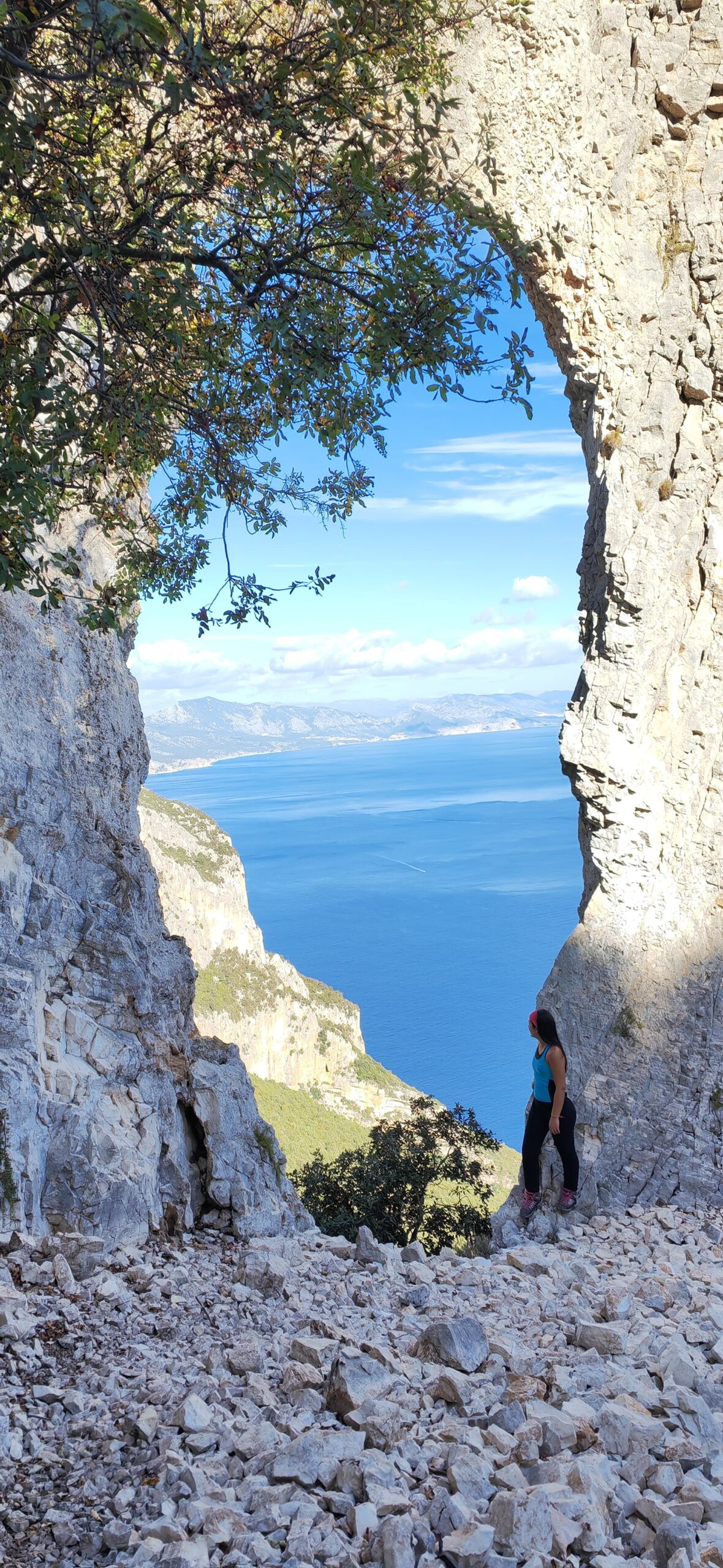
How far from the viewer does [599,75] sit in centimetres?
845

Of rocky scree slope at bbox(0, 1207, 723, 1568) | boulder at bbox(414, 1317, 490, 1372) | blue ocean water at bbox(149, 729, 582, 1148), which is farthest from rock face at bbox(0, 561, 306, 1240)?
blue ocean water at bbox(149, 729, 582, 1148)

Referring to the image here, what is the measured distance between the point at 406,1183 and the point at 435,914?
83.8 m

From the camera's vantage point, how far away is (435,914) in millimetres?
97188

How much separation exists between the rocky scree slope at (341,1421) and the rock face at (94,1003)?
2.12ft

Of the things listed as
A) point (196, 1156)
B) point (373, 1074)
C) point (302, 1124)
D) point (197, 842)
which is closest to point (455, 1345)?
point (196, 1156)

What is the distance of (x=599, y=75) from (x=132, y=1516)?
34.6ft

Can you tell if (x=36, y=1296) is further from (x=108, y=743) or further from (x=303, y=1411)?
(x=108, y=743)

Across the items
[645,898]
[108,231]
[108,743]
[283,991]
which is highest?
[108,231]

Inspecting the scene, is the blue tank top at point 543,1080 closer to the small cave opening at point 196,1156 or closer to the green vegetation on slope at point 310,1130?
the small cave opening at point 196,1156

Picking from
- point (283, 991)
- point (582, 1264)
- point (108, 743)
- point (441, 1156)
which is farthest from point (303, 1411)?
point (283, 991)

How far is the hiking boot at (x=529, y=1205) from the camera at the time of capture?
8742 millimetres

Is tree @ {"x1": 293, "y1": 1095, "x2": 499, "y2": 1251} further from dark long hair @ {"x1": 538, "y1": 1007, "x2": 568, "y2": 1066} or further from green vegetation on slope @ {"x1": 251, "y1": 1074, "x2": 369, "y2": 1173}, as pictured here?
green vegetation on slope @ {"x1": 251, "y1": 1074, "x2": 369, "y2": 1173}

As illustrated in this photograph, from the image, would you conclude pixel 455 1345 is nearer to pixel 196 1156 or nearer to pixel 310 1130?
pixel 196 1156

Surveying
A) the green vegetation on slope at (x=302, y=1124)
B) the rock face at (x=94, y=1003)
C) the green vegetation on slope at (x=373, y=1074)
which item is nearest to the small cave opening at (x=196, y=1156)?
the rock face at (x=94, y=1003)
